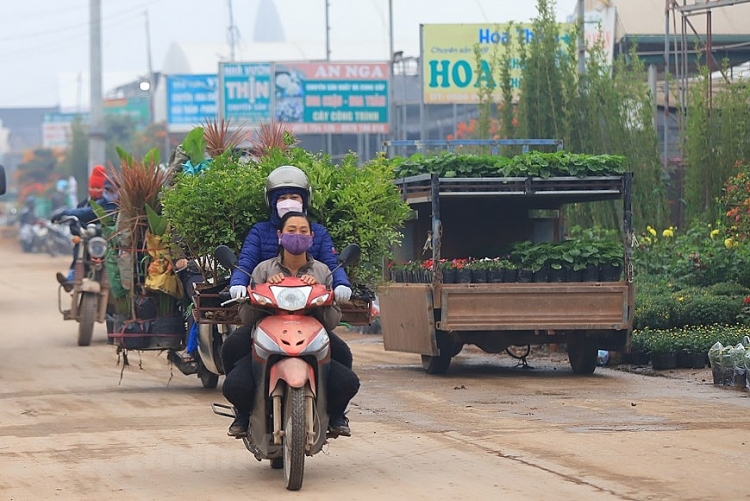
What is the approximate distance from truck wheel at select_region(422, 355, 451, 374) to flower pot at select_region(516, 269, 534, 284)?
114 centimetres

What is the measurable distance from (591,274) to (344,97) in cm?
2887

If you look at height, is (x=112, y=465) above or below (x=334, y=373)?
Answer: below

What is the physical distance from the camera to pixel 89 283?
18047 mm

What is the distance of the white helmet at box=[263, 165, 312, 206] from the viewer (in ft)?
26.3

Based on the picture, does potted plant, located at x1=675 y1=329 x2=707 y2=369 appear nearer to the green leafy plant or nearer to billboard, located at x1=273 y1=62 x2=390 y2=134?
the green leafy plant

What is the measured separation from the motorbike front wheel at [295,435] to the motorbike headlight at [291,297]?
443 millimetres

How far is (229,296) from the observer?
806 centimetres

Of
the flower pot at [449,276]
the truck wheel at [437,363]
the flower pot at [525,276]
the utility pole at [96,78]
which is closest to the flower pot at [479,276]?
the flower pot at [449,276]

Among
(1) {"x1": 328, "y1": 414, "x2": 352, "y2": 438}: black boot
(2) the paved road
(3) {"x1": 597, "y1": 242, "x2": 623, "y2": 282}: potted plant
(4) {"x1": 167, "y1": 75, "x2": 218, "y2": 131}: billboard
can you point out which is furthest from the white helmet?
(4) {"x1": 167, "y1": 75, "x2": 218, "y2": 131}: billboard

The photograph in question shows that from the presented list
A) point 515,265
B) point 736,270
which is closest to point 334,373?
point 515,265

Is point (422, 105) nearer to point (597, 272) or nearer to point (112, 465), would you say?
point (597, 272)

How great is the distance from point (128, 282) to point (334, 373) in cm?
573

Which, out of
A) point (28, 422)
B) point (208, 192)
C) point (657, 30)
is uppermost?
point (657, 30)

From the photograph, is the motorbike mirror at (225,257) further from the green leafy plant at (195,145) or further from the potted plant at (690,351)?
the potted plant at (690,351)
